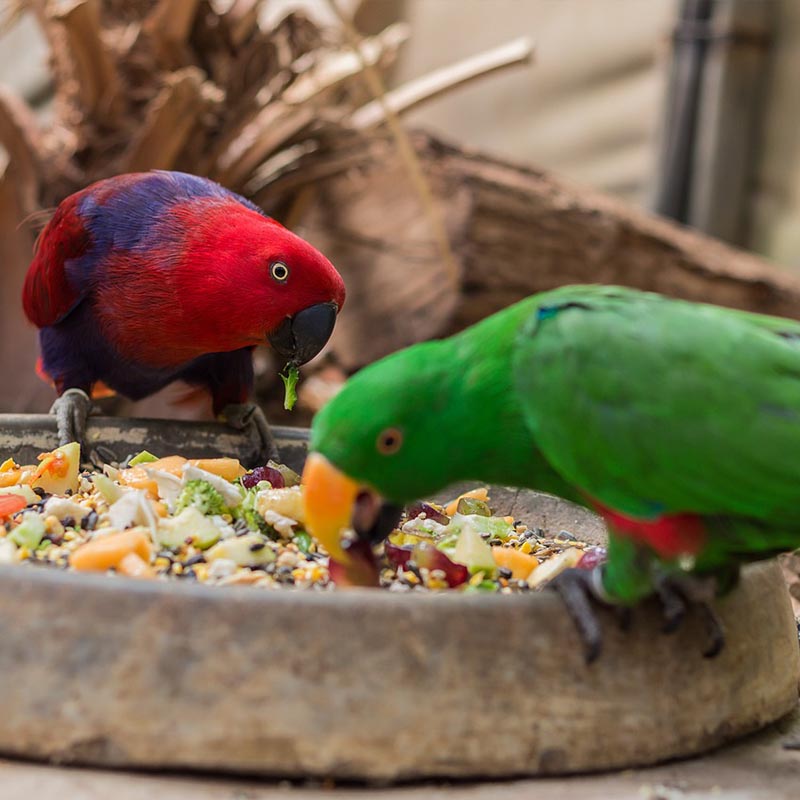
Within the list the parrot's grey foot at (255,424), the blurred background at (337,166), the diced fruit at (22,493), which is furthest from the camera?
the blurred background at (337,166)

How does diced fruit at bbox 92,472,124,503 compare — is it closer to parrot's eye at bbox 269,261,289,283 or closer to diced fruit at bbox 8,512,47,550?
diced fruit at bbox 8,512,47,550

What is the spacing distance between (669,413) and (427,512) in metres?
0.90

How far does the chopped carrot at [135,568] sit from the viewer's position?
1.64m

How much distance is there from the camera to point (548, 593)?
62.2 inches

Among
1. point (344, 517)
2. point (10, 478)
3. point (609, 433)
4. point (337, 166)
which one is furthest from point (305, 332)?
point (337, 166)

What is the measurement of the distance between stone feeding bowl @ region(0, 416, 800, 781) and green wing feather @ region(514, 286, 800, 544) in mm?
251

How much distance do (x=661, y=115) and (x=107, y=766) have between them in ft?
16.4

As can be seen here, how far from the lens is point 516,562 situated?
6.27 feet

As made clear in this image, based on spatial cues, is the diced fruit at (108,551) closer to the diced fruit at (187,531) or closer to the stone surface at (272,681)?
the diced fruit at (187,531)

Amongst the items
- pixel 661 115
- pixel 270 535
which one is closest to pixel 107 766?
pixel 270 535

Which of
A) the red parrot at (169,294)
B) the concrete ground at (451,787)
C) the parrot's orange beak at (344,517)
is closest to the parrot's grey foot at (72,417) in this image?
the red parrot at (169,294)

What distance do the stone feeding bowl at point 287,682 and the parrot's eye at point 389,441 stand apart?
22cm

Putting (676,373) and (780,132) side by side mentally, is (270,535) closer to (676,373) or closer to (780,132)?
(676,373)

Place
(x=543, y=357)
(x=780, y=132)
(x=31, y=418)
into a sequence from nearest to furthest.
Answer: (x=543, y=357) → (x=31, y=418) → (x=780, y=132)
